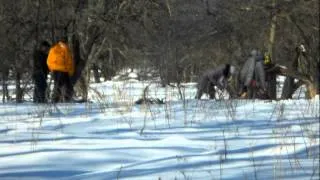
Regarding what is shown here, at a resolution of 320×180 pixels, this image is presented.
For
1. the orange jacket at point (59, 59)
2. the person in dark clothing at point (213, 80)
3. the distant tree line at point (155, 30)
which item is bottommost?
the person in dark clothing at point (213, 80)

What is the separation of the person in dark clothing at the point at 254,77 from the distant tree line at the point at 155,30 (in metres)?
1.69

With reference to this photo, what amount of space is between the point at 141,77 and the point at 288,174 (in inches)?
919

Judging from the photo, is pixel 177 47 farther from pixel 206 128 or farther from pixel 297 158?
pixel 297 158

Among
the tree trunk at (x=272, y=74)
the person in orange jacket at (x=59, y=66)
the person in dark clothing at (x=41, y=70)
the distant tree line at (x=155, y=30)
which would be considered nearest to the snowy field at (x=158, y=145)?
the person in orange jacket at (x=59, y=66)

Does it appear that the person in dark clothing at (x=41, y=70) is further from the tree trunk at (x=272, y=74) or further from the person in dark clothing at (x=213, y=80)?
the tree trunk at (x=272, y=74)

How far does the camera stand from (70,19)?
56.2ft

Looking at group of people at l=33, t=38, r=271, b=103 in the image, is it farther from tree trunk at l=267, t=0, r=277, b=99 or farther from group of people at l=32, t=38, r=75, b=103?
tree trunk at l=267, t=0, r=277, b=99

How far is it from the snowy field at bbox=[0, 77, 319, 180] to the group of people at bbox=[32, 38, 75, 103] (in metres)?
3.99

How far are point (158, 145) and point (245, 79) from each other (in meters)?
10.1

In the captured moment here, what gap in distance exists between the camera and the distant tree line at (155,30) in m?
17.0

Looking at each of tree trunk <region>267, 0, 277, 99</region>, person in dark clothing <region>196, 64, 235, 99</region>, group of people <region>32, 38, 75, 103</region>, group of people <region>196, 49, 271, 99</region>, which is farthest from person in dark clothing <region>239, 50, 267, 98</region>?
group of people <region>32, 38, 75, 103</region>

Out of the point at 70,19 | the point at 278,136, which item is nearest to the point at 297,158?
the point at 278,136

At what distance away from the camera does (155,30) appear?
58.6 ft

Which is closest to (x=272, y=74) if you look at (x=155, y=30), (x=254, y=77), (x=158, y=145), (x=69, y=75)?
(x=254, y=77)
